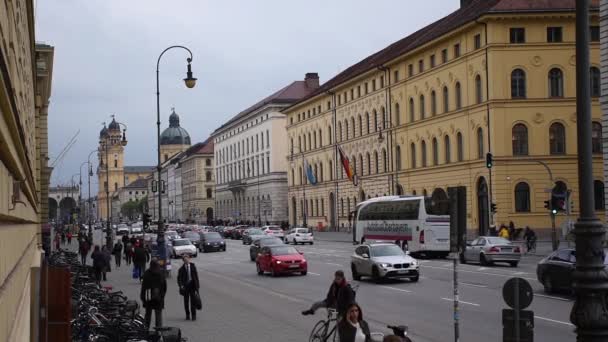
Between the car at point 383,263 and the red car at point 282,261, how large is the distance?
449 cm

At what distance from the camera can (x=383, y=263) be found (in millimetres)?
31938

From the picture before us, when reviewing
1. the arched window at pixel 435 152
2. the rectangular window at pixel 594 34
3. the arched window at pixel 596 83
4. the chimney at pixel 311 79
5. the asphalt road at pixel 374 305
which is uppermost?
the chimney at pixel 311 79

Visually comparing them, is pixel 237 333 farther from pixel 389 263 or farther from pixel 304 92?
pixel 304 92

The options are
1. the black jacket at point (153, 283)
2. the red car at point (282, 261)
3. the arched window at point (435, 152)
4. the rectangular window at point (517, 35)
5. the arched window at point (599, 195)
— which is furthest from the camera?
the arched window at point (435, 152)

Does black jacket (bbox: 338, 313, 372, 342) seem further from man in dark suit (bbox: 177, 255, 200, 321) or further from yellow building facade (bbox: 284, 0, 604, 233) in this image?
yellow building facade (bbox: 284, 0, 604, 233)

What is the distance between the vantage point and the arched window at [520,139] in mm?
63812

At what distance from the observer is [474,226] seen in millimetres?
65188

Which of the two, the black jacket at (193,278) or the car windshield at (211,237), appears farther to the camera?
the car windshield at (211,237)

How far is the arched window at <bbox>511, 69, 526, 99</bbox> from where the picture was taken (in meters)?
63.8

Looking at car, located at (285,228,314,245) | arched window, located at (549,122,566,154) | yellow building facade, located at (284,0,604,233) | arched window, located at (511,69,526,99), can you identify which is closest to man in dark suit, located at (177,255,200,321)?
yellow building facade, located at (284,0,604,233)

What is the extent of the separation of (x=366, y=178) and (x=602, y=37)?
1993 inches

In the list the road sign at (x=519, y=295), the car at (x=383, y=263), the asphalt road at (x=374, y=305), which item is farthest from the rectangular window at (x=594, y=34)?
the road sign at (x=519, y=295)

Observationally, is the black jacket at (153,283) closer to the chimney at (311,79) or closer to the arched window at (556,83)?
the arched window at (556,83)

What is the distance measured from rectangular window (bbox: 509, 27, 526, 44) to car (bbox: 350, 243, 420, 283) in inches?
1363
